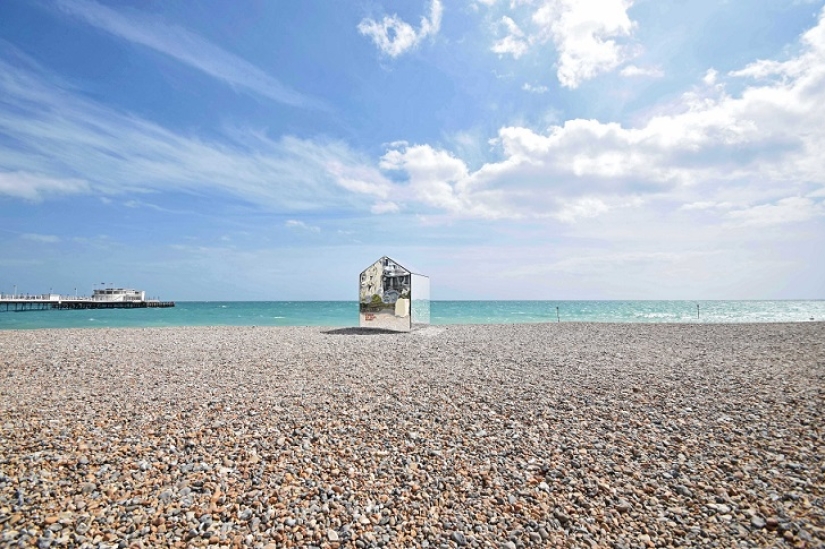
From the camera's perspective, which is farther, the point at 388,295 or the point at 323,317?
the point at 323,317

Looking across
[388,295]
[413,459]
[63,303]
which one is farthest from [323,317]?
[63,303]

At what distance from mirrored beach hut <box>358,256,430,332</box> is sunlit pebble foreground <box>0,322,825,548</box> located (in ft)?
38.1

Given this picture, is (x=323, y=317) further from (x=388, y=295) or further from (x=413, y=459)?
(x=413, y=459)

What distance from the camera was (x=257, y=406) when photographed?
7.38 metres

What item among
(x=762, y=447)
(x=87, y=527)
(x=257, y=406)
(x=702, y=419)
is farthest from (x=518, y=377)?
(x=87, y=527)

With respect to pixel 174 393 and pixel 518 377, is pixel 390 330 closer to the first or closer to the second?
pixel 518 377

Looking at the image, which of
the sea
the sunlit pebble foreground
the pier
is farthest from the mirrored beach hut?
the pier

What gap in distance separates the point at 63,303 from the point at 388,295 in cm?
7719

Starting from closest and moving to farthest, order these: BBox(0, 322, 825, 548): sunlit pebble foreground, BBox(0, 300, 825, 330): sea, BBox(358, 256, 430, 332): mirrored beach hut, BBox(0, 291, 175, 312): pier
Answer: BBox(0, 322, 825, 548): sunlit pebble foreground, BBox(358, 256, 430, 332): mirrored beach hut, BBox(0, 300, 825, 330): sea, BBox(0, 291, 175, 312): pier

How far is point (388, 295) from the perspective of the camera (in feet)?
72.4

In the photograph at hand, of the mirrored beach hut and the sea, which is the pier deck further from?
the mirrored beach hut

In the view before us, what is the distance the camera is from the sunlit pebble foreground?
3.85 metres

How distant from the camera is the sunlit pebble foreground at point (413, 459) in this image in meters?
3.85

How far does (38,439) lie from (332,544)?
4.90 metres
